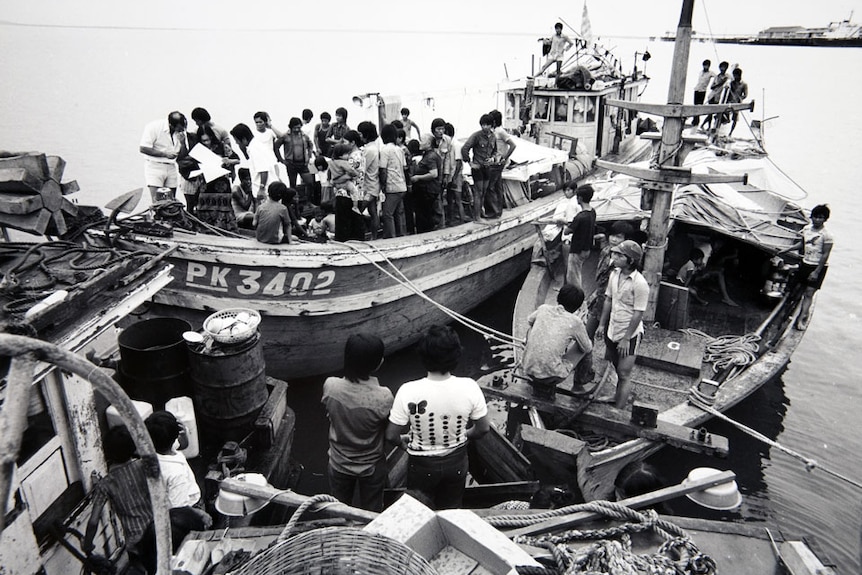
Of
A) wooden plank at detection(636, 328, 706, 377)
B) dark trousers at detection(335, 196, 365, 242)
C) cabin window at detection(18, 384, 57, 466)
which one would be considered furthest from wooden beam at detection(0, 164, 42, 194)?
wooden plank at detection(636, 328, 706, 377)

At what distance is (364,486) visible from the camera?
4293 mm

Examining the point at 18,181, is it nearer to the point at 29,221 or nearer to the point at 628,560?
the point at 29,221

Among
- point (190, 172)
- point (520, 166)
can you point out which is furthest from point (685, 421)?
point (190, 172)

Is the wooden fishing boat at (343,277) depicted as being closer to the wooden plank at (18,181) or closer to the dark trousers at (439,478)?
the wooden plank at (18,181)

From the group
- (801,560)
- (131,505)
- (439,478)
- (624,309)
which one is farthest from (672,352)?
(131,505)

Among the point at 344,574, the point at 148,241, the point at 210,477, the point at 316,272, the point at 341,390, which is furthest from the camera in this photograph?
the point at 316,272

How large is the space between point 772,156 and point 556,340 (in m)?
28.1

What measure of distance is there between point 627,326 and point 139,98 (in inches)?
1743

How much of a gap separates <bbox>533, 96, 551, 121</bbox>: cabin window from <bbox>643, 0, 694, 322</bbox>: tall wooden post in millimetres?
6860

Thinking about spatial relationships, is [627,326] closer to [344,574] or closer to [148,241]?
[344,574]

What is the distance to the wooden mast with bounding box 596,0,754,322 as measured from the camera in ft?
19.5

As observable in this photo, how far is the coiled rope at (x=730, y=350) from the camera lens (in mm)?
7249

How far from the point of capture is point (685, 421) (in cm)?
565

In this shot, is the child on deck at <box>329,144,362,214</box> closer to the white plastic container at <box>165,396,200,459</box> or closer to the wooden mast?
the wooden mast
